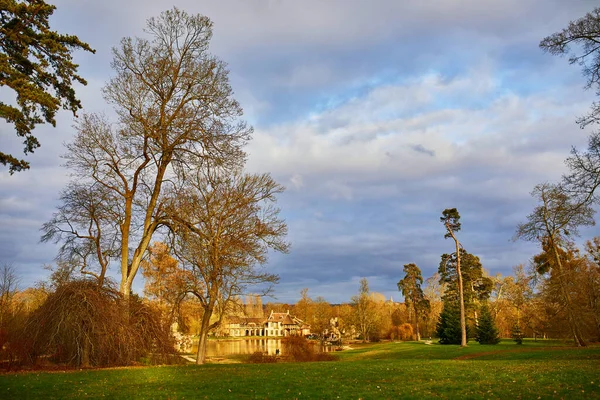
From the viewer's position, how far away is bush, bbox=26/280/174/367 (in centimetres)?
1590

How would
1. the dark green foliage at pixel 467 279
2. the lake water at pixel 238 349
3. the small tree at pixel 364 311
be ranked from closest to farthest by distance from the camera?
the lake water at pixel 238 349
the dark green foliage at pixel 467 279
the small tree at pixel 364 311

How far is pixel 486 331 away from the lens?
128 feet

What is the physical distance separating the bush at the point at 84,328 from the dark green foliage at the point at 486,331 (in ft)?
107

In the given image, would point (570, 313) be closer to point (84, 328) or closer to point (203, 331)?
point (203, 331)

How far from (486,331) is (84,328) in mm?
35111

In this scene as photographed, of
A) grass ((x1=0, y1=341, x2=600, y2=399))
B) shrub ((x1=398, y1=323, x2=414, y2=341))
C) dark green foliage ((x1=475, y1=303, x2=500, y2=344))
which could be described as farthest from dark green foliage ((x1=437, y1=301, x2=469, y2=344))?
grass ((x1=0, y1=341, x2=600, y2=399))

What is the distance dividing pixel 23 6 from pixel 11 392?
420 inches

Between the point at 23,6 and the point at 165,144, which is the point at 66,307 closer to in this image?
the point at 165,144

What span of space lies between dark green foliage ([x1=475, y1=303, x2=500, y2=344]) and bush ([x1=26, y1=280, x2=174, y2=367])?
107ft

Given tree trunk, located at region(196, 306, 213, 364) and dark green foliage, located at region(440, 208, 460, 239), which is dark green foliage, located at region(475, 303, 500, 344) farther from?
tree trunk, located at region(196, 306, 213, 364)

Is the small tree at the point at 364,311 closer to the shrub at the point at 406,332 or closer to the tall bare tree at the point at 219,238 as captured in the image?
the shrub at the point at 406,332

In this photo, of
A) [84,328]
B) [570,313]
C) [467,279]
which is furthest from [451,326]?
[84,328]

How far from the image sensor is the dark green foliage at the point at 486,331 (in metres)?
38.8

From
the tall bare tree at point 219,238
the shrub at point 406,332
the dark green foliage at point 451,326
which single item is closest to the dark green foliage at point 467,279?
the dark green foliage at point 451,326
